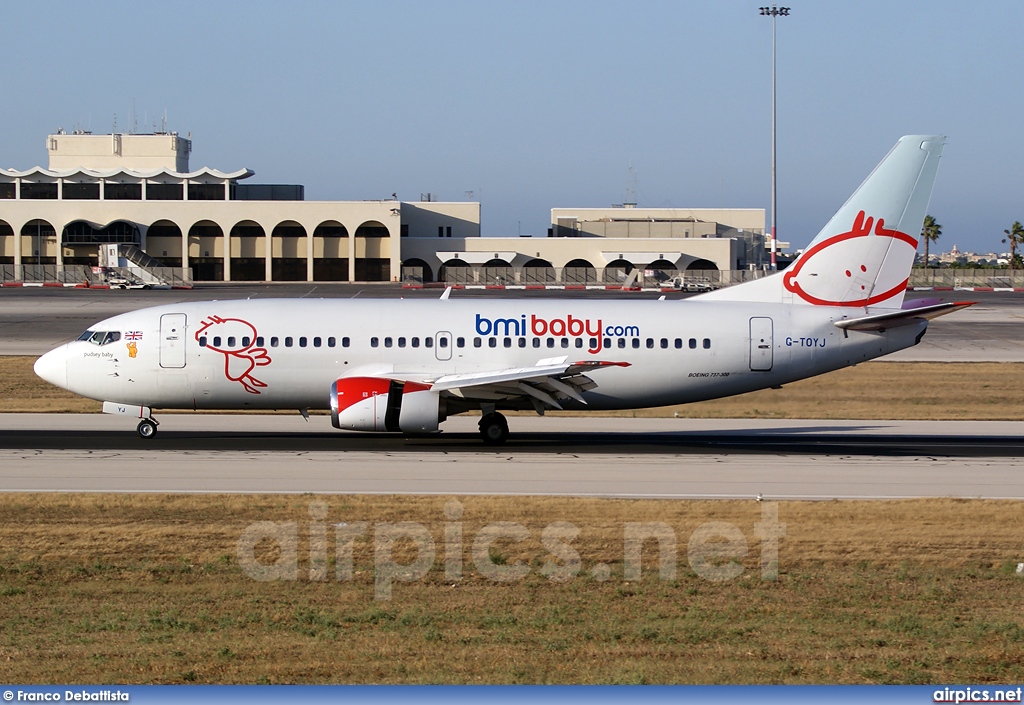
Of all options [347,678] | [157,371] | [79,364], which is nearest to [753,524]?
[347,678]

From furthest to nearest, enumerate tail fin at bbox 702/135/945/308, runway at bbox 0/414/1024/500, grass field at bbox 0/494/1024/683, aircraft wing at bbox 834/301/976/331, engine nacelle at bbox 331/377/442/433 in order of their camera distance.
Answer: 1. tail fin at bbox 702/135/945/308
2. aircraft wing at bbox 834/301/976/331
3. engine nacelle at bbox 331/377/442/433
4. runway at bbox 0/414/1024/500
5. grass field at bbox 0/494/1024/683

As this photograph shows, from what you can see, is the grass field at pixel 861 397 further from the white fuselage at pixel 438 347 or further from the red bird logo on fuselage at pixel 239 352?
the red bird logo on fuselage at pixel 239 352

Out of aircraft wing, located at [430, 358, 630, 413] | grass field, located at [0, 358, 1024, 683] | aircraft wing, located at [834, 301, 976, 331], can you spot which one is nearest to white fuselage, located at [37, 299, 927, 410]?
aircraft wing, located at [834, 301, 976, 331]

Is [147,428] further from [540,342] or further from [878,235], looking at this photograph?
[878,235]

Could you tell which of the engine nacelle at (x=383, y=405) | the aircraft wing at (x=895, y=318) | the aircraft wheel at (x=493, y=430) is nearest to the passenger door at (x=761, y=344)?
the aircraft wing at (x=895, y=318)

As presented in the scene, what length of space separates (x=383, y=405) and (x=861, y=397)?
2230cm

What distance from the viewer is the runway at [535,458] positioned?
24.5 m

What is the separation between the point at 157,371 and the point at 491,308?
9091 millimetres

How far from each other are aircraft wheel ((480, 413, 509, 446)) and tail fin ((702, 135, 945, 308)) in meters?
9.02

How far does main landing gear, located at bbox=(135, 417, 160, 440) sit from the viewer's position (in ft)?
103

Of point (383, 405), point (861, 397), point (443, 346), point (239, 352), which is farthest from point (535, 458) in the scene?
point (861, 397)

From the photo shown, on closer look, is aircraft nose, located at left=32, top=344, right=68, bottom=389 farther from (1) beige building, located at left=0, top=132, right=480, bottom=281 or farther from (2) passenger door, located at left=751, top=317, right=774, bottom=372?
(1) beige building, located at left=0, top=132, right=480, bottom=281

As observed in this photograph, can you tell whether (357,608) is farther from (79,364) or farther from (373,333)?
(79,364)

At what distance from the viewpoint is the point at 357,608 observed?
15.1 m
